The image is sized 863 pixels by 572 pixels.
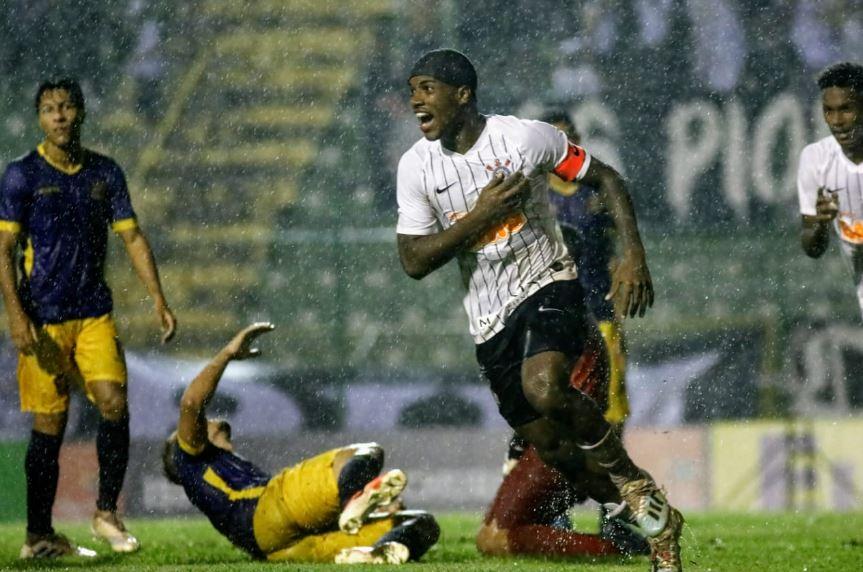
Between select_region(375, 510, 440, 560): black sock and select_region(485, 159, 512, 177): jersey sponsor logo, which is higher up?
select_region(485, 159, 512, 177): jersey sponsor logo

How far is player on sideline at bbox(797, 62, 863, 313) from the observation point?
8.08 m

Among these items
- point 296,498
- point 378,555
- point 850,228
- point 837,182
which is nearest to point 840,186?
point 837,182

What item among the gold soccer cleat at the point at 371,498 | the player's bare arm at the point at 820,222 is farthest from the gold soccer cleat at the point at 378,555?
the player's bare arm at the point at 820,222

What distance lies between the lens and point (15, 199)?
26.6 feet

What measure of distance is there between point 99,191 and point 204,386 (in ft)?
5.32

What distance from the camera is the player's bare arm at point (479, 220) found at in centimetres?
605

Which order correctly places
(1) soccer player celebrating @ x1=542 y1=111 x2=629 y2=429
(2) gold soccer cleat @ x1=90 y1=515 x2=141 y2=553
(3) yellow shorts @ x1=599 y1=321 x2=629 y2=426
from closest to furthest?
(2) gold soccer cleat @ x1=90 y1=515 x2=141 y2=553
(1) soccer player celebrating @ x1=542 y1=111 x2=629 y2=429
(3) yellow shorts @ x1=599 y1=321 x2=629 y2=426

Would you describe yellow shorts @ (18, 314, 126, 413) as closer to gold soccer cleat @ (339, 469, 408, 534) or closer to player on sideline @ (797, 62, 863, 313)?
gold soccer cleat @ (339, 469, 408, 534)

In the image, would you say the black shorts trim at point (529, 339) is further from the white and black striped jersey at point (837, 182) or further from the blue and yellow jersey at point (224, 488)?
the white and black striped jersey at point (837, 182)

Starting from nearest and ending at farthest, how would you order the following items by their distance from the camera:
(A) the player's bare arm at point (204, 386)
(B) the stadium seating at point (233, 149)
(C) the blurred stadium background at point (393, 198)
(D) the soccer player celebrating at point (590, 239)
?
(A) the player's bare arm at point (204, 386) < (D) the soccer player celebrating at point (590, 239) < (C) the blurred stadium background at point (393, 198) < (B) the stadium seating at point (233, 149)

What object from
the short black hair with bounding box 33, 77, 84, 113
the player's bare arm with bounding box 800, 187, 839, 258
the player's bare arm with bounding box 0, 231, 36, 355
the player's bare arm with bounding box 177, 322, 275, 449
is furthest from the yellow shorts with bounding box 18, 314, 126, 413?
the player's bare arm with bounding box 800, 187, 839, 258

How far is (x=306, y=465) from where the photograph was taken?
722 centimetres

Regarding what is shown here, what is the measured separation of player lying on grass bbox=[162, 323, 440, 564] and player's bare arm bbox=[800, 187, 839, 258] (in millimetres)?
2511

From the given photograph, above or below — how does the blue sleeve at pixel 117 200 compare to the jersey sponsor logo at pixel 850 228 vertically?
above
